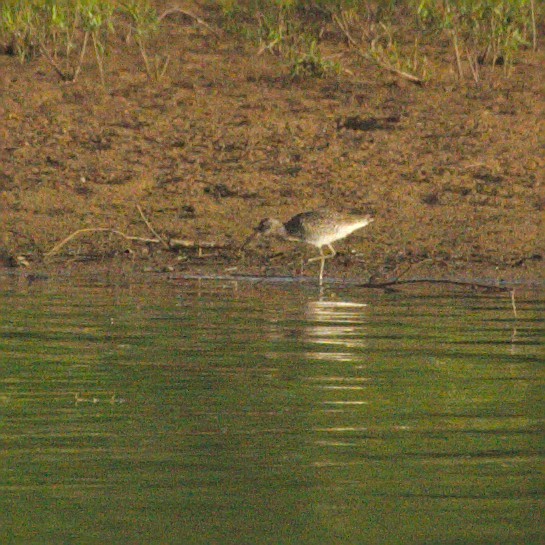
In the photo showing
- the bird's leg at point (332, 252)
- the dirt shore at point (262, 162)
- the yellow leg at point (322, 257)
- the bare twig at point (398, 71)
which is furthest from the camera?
the bare twig at point (398, 71)

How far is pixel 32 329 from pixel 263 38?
12272 millimetres

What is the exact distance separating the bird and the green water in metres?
3.63

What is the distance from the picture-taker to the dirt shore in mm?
18156

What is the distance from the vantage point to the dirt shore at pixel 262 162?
1816 cm

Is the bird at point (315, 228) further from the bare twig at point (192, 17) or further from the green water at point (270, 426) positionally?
the bare twig at point (192, 17)

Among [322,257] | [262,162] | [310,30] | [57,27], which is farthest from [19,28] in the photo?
[322,257]

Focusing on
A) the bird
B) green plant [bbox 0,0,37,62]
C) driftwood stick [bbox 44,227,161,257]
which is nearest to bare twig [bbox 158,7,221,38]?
green plant [bbox 0,0,37,62]

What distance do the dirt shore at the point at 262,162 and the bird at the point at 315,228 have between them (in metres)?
0.35

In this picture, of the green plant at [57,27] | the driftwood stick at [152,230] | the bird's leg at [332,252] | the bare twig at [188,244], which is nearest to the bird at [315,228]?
the bird's leg at [332,252]

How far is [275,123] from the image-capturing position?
2145cm

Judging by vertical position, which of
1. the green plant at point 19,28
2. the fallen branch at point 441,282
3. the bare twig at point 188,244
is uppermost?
the green plant at point 19,28

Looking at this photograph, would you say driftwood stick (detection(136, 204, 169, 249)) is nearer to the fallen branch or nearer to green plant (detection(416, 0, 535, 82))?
the fallen branch

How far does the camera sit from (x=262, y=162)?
20328 millimetres

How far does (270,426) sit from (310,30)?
1668cm
